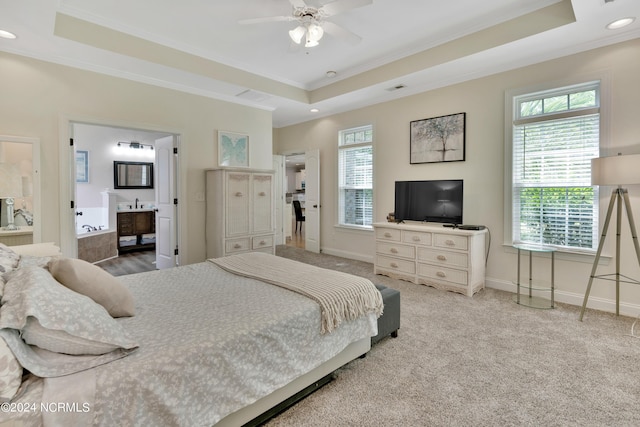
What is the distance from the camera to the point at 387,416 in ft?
5.42

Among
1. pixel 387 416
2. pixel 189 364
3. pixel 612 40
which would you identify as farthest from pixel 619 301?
pixel 189 364

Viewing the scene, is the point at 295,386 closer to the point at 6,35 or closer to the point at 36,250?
the point at 36,250

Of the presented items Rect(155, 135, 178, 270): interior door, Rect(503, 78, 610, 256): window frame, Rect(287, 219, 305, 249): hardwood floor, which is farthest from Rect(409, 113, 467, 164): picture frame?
Rect(155, 135, 178, 270): interior door

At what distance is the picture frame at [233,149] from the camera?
4801 mm

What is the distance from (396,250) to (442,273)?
698 millimetres

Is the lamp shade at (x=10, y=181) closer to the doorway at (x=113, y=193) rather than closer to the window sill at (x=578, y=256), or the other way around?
the doorway at (x=113, y=193)

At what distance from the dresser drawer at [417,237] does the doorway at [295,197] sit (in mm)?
4148

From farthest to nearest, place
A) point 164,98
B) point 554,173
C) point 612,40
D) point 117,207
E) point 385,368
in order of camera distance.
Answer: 1. point 117,207
2. point 164,98
3. point 554,173
4. point 612,40
5. point 385,368

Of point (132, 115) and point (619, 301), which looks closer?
point (619, 301)

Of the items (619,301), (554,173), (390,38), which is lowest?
(619,301)

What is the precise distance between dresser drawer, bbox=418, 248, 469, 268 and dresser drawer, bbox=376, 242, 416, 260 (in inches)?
4.6

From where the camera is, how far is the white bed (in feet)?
3.51

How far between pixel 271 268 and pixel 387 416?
4.34ft

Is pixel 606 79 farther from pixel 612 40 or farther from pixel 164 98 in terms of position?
pixel 164 98
